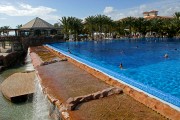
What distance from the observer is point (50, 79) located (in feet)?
45.5

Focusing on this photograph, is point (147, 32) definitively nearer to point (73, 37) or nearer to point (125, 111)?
point (73, 37)

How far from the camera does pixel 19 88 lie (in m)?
16.1

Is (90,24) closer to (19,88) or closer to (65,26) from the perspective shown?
(65,26)

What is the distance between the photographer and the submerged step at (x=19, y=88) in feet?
48.0

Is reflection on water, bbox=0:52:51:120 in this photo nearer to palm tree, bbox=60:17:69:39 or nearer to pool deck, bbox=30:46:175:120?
pool deck, bbox=30:46:175:120

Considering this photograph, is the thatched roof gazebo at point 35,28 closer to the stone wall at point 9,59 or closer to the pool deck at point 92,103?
the stone wall at point 9,59

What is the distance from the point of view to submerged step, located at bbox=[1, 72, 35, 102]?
1462 centimetres

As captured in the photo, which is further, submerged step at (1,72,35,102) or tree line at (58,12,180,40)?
tree line at (58,12,180,40)

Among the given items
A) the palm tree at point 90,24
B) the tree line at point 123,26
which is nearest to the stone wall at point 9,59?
the tree line at point 123,26

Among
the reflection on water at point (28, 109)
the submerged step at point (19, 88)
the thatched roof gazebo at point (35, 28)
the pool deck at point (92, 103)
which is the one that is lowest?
the reflection on water at point (28, 109)

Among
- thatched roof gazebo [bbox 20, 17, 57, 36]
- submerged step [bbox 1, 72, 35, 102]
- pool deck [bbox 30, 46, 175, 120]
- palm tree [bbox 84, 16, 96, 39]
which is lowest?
submerged step [bbox 1, 72, 35, 102]

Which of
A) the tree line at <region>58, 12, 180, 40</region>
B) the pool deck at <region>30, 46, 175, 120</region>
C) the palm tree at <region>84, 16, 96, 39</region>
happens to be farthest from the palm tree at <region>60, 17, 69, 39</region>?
the pool deck at <region>30, 46, 175, 120</region>

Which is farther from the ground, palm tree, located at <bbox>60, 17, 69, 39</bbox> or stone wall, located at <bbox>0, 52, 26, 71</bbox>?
palm tree, located at <bbox>60, 17, 69, 39</bbox>

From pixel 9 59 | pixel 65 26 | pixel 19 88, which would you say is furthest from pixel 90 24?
pixel 19 88
